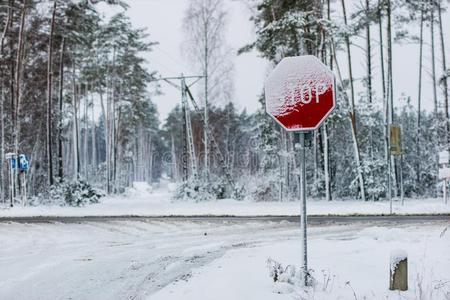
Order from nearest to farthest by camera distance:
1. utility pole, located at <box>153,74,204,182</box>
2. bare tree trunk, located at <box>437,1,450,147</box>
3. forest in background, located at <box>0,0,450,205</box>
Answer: forest in background, located at <box>0,0,450,205</box> < bare tree trunk, located at <box>437,1,450,147</box> < utility pole, located at <box>153,74,204,182</box>

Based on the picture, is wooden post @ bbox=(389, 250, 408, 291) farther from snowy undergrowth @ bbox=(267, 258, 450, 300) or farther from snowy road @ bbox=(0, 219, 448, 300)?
snowy road @ bbox=(0, 219, 448, 300)

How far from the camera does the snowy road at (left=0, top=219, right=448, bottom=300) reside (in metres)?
6.53

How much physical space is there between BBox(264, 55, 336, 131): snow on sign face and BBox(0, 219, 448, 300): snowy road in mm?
2746

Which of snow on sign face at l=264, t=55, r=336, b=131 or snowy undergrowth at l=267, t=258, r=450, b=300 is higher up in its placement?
snow on sign face at l=264, t=55, r=336, b=131

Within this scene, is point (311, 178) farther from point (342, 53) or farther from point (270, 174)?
point (342, 53)

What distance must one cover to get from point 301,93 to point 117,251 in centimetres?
576

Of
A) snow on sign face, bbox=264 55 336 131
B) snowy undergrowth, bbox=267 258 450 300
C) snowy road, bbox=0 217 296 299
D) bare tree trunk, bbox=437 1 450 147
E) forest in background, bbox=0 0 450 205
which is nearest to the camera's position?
snowy undergrowth, bbox=267 258 450 300

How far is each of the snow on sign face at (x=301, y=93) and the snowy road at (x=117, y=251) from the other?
108 inches

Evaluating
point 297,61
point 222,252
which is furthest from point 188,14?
point 297,61

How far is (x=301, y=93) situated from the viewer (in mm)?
5258

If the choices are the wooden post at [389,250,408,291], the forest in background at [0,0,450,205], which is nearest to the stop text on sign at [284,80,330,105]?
the wooden post at [389,250,408,291]

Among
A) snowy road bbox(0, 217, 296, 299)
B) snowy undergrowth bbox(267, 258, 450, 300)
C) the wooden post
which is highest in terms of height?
the wooden post

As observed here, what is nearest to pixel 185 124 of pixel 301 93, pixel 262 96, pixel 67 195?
pixel 262 96

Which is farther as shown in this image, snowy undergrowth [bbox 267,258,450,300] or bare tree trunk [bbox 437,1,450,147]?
bare tree trunk [bbox 437,1,450,147]
